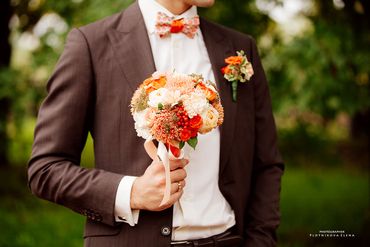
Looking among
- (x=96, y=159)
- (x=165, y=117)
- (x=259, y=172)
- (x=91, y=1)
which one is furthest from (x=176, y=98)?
(x=91, y=1)

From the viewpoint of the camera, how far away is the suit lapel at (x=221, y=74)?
2346 mm

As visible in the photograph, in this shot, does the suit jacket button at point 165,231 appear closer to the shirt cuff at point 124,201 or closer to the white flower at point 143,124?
the shirt cuff at point 124,201

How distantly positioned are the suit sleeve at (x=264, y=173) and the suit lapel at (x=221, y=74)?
0.24m

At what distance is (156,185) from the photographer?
2.04 metres

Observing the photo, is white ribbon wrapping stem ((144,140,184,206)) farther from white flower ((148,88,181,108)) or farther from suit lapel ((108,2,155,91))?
suit lapel ((108,2,155,91))

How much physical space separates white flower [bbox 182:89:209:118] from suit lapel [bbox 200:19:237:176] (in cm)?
51

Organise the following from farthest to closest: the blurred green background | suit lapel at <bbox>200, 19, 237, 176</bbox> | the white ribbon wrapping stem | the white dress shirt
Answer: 1. the blurred green background
2. suit lapel at <bbox>200, 19, 237, 176</bbox>
3. the white dress shirt
4. the white ribbon wrapping stem

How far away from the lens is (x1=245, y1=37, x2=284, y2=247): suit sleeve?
2.55 m

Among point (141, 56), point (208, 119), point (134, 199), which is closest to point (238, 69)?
point (141, 56)

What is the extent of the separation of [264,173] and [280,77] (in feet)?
8.91

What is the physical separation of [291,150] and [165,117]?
10.9 metres

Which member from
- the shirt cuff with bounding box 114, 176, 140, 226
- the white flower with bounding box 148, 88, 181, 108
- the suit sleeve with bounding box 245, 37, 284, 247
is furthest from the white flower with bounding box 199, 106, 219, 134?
the suit sleeve with bounding box 245, 37, 284, 247

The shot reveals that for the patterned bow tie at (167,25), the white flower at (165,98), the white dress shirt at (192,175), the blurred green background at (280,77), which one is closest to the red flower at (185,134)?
the white flower at (165,98)

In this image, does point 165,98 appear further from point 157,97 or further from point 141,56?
point 141,56
